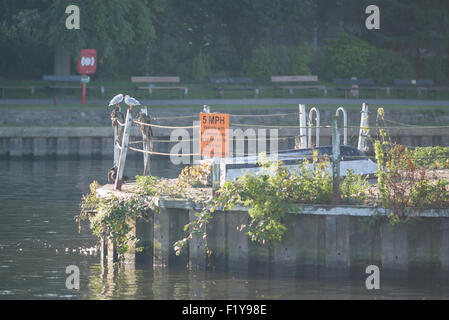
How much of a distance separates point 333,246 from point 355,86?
3122 cm

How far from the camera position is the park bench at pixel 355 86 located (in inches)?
1807

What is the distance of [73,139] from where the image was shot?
36.3 metres

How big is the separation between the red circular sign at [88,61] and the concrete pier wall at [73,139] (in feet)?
28.9

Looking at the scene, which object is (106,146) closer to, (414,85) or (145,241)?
(145,241)

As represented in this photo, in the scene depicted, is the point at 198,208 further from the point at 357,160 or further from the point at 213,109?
the point at 213,109

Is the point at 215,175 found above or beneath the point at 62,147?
beneath

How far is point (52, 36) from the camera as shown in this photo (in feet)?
143

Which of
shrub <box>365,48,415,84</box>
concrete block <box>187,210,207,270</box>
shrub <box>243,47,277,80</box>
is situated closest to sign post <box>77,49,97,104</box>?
shrub <box>243,47,277,80</box>

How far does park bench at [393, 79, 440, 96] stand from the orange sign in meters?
32.0

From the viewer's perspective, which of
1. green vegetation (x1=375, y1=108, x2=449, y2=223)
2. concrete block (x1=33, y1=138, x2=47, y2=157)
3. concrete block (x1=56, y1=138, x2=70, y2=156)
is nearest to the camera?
green vegetation (x1=375, y1=108, x2=449, y2=223)

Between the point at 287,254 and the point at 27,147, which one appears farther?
the point at 27,147

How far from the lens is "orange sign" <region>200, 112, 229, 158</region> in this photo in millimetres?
16172

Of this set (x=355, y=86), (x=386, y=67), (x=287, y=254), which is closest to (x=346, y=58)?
(x=386, y=67)

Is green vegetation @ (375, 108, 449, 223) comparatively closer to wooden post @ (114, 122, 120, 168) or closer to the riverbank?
the riverbank
